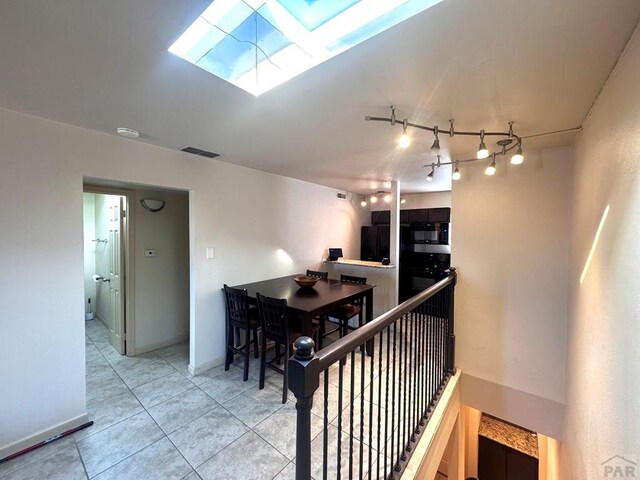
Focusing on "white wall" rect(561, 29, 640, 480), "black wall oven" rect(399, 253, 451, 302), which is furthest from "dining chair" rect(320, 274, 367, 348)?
"white wall" rect(561, 29, 640, 480)

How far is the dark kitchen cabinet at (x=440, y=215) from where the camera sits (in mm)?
5094

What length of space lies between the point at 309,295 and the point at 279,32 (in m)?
2.41

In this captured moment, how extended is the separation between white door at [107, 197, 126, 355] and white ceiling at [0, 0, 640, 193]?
169 cm

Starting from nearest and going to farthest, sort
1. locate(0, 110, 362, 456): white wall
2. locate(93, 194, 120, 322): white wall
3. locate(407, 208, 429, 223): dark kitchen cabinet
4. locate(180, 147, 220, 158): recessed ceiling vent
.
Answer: locate(0, 110, 362, 456): white wall
locate(180, 147, 220, 158): recessed ceiling vent
locate(93, 194, 120, 322): white wall
locate(407, 208, 429, 223): dark kitchen cabinet

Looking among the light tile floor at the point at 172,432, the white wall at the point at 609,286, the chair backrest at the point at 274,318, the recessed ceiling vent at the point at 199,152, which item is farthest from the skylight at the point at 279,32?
the light tile floor at the point at 172,432

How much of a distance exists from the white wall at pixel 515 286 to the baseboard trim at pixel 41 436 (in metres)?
3.64

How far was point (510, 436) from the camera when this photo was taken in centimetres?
438

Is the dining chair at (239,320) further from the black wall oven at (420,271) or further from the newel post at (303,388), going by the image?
the black wall oven at (420,271)


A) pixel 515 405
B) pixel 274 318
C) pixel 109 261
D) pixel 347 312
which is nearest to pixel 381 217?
pixel 347 312

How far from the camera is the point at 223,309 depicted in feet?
10.7

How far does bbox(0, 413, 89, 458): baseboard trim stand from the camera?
1885 mm

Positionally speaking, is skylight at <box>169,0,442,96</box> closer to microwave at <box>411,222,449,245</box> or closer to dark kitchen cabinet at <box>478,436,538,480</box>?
microwave at <box>411,222,449,245</box>

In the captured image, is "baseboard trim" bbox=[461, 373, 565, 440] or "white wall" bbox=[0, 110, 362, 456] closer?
"white wall" bbox=[0, 110, 362, 456]

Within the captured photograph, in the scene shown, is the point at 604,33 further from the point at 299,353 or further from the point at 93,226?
the point at 93,226
